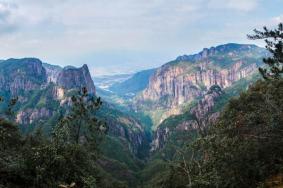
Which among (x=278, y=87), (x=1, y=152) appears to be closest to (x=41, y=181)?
(x=1, y=152)

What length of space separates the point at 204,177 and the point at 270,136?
23.1m

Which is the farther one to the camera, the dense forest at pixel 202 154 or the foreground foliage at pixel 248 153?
the foreground foliage at pixel 248 153

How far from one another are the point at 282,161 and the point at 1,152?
51.6 meters

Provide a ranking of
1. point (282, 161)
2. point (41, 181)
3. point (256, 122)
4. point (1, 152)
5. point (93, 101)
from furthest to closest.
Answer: point (93, 101) < point (256, 122) < point (282, 161) < point (1, 152) < point (41, 181)

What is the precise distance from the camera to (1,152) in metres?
68.0

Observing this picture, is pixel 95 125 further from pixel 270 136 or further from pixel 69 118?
pixel 270 136

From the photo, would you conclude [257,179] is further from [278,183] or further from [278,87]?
[278,87]

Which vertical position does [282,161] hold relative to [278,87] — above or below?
below

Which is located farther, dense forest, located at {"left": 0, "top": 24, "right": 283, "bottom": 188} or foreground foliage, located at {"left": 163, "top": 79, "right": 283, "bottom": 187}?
foreground foliage, located at {"left": 163, "top": 79, "right": 283, "bottom": 187}

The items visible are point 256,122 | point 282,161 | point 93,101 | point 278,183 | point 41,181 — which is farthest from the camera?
point 93,101

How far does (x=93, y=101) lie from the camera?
10125cm

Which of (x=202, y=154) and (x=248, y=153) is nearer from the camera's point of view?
(x=248, y=153)

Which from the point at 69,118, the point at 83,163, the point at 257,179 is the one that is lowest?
the point at 257,179

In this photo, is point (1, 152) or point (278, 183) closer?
point (1, 152)
